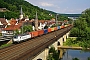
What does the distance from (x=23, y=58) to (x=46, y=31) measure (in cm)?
5594

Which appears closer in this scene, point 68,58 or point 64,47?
point 68,58

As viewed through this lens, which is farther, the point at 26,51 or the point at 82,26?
the point at 82,26

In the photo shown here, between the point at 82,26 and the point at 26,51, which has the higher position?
the point at 82,26

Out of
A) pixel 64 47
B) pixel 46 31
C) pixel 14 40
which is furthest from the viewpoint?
pixel 46 31

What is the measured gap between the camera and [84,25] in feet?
273

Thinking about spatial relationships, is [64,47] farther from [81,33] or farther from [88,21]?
[88,21]

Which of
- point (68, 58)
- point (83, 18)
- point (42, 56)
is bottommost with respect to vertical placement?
point (68, 58)

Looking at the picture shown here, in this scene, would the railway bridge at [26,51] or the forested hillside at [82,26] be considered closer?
the railway bridge at [26,51]

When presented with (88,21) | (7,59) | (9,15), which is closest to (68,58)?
(88,21)

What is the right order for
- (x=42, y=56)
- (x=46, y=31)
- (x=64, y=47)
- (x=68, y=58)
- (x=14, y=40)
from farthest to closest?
(x=46, y=31)
(x=64, y=47)
(x=68, y=58)
(x=14, y=40)
(x=42, y=56)

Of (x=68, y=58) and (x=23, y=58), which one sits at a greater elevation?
(x=23, y=58)

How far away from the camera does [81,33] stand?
8125 cm

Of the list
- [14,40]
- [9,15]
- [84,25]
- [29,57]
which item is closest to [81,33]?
[84,25]

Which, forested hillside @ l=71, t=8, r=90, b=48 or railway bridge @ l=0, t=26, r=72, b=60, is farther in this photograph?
forested hillside @ l=71, t=8, r=90, b=48
